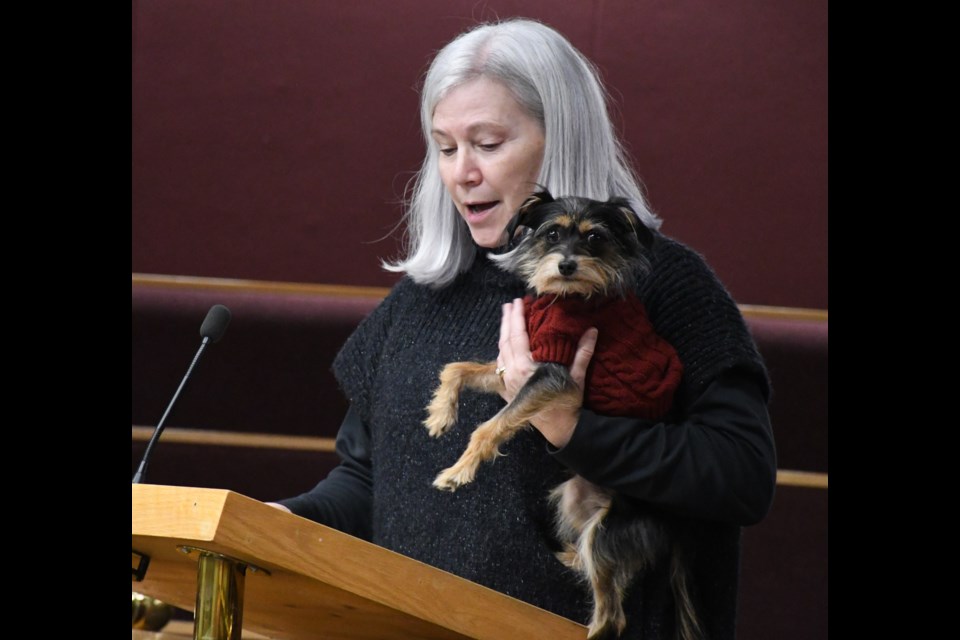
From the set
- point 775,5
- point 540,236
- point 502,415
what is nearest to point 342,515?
point 502,415

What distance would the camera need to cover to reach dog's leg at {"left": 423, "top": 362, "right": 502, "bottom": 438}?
170cm

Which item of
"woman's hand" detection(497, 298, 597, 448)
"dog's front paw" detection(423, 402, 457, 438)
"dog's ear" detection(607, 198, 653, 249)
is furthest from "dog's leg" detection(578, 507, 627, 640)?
"dog's ear" detection(607, 198, 653, 249)

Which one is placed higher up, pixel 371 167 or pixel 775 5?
pixel 775 5

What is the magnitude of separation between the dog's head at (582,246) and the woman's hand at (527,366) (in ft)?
0.21

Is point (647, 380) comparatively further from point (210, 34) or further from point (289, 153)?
point (210, 34)

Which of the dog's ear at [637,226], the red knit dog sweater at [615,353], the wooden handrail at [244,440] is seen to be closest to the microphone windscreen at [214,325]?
the red knit dog sweater at [615,353]

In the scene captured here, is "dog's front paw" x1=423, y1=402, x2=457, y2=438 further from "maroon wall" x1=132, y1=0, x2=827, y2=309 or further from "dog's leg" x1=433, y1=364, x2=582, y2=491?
"maroon wall" x1=132, y1=0, x2=827, y2=309

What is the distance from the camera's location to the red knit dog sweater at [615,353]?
1521 mm

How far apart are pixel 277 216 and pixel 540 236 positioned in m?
1.60

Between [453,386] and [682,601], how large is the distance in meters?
0.47

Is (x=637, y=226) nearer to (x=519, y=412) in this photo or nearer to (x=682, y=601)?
(x=519, y=412)

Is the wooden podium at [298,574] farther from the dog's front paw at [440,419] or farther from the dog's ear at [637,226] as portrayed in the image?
the dog's ear at [637,226]

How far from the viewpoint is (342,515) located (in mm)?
1938

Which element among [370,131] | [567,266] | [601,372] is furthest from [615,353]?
[370,131]
